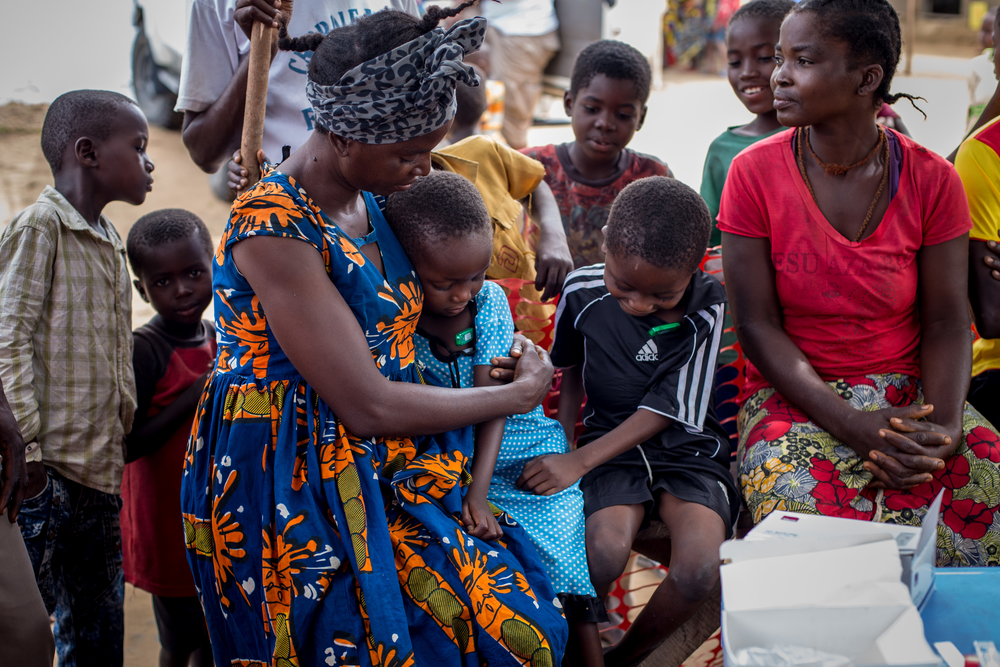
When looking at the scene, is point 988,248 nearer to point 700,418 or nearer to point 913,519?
point 913,519

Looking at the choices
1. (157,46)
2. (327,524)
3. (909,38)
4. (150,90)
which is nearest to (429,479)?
(327,524)

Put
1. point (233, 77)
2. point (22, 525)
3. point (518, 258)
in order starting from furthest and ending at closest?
point (518, 258), point (233, 77), point (22, 525)

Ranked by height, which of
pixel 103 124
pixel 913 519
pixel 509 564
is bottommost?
pixel 913 519

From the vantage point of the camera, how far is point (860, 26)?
7.01 ft

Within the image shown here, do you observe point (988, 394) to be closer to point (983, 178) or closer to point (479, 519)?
point (983, 178)

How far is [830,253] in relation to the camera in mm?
2219

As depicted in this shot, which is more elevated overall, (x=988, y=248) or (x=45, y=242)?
(x=45, y=242)

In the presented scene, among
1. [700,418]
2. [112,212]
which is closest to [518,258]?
[700,418]

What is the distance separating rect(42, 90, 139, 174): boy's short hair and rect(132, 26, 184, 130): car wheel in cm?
668

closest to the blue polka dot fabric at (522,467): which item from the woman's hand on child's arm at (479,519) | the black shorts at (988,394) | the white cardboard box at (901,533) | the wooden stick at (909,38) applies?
the woman's hand on child's arm at (479,519)

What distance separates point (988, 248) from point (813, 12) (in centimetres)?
95

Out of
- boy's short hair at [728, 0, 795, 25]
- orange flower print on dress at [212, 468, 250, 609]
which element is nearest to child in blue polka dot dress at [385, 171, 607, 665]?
orange flower print on dress at [212, 468, 250, 609]

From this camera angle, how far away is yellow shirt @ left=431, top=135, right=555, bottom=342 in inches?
100.0

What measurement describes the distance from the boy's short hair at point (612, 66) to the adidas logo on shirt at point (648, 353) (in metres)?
1.33
